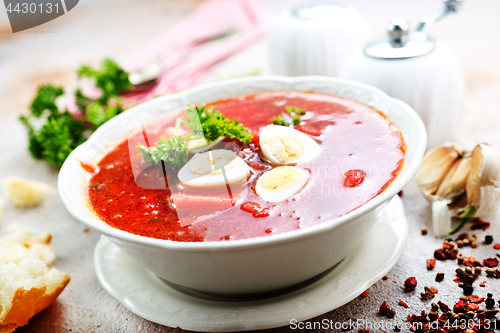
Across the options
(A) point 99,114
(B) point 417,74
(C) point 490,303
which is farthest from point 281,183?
(A) point 99,114

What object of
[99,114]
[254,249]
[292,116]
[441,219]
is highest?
[254,249]

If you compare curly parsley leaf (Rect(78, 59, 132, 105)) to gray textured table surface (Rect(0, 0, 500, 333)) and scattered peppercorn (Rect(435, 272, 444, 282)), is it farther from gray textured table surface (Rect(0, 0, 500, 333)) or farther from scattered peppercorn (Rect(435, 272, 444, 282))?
scattered peppercorn (Rect(435, 272, 444, 282))

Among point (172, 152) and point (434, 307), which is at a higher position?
point (172, 152)

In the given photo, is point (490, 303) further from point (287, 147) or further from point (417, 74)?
point (417, 74)

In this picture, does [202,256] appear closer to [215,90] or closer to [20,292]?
[20,292]

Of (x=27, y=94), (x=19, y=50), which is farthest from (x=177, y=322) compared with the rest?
(x=19, y=50)

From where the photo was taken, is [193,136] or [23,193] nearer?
[193,136]

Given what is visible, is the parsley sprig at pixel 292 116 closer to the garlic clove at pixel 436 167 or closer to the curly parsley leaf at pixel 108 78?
the garlic clove at pixel 436 167

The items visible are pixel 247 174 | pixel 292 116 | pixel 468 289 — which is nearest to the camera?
pixel 468 289
